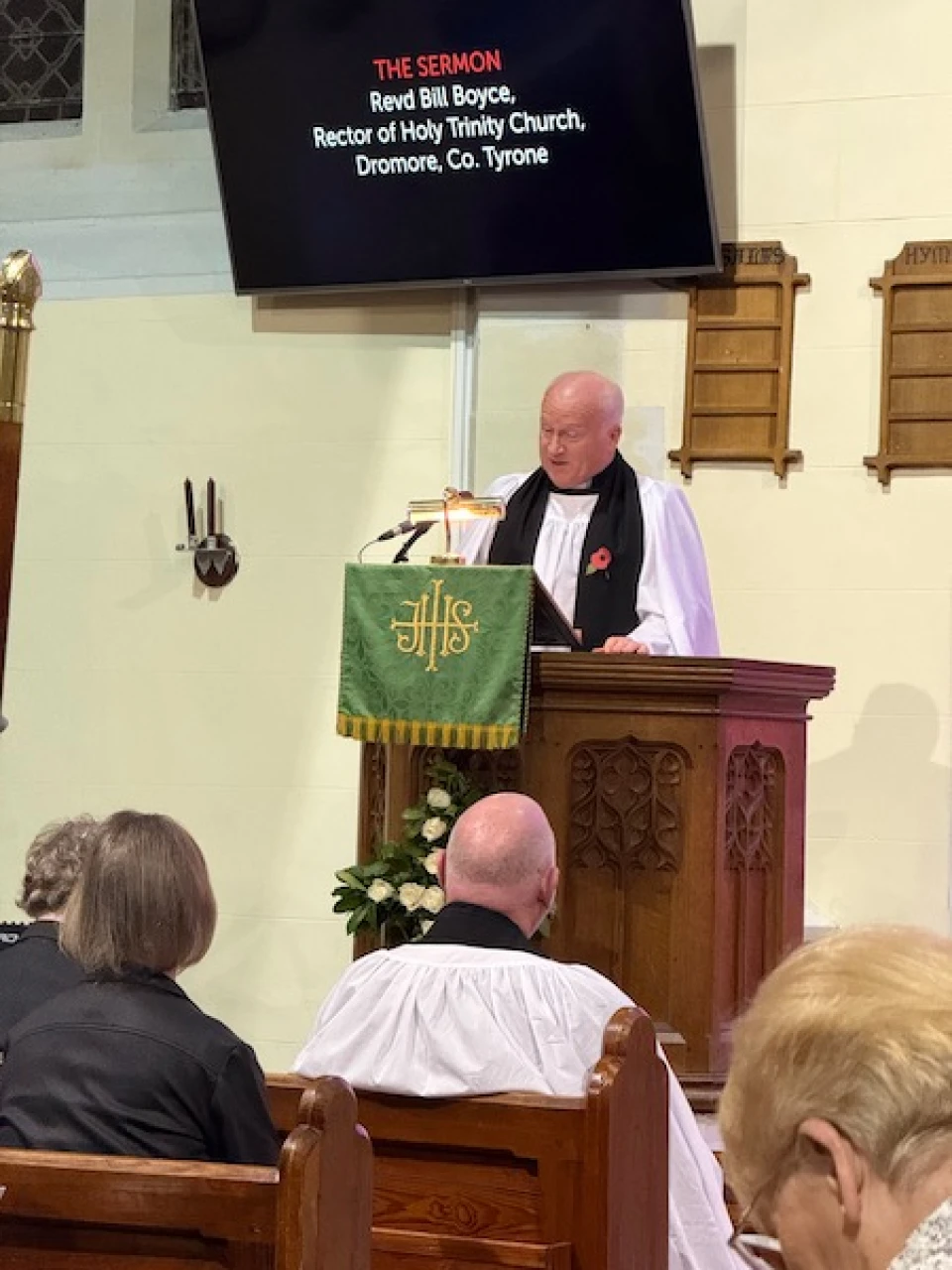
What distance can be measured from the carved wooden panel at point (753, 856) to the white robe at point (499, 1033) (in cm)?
143

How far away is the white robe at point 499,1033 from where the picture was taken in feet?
11.3

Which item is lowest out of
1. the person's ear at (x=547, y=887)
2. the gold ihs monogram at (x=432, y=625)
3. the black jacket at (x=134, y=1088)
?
the black jacket at (x=134, y=1088)

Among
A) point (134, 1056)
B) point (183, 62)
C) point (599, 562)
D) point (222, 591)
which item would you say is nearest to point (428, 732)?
point (599, 562)

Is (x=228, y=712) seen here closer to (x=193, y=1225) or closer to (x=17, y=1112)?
(x=17, y=1112)

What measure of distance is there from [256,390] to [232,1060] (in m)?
5.56

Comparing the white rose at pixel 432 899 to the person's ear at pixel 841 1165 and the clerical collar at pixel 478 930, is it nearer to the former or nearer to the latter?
the clerical collar at pixel 478 930

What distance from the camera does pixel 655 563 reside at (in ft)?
20.2

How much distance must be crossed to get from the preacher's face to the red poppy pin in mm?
289

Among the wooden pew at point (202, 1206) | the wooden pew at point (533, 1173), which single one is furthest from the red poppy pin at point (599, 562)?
the wooden pew at point (202, 1206)

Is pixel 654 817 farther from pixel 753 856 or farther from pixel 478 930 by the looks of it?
pixel 478 930

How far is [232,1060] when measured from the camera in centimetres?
295

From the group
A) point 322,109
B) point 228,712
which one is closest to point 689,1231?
point 228,712

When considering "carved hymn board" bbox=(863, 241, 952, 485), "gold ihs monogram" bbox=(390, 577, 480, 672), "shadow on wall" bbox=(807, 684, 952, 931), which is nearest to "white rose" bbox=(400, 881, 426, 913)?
"gold ihs monogram" bbox=(390, 577, 480, 672)

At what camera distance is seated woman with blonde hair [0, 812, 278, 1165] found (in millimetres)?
2904
